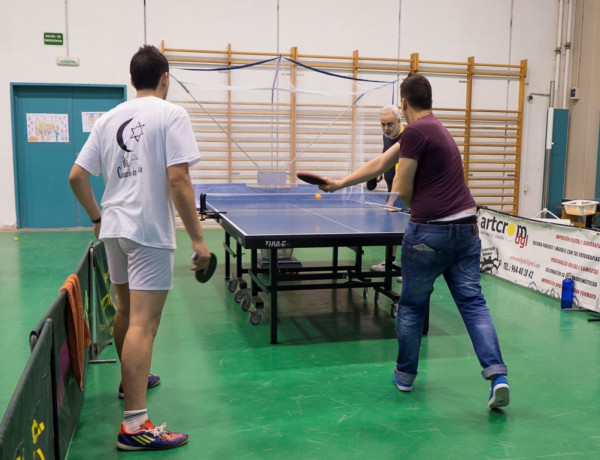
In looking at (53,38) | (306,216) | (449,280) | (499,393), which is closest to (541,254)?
(306,216)

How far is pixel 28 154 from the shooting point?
8.62 m

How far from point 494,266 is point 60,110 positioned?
21.0ft

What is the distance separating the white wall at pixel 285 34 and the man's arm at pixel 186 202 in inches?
274

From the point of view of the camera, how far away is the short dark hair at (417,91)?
2.76m

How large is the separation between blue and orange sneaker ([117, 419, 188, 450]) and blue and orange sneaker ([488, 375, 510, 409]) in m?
1.42

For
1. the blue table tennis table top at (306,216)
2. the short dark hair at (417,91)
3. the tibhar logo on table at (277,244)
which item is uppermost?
the short dark hair at (417,91)

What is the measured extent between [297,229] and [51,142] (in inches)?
244

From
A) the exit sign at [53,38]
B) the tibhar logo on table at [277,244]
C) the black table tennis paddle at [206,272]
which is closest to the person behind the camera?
the black table tennis paddle at [206,272]

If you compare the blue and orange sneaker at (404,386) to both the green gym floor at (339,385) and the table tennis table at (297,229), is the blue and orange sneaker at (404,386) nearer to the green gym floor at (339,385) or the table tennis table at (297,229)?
the green gym floor at (339,385)

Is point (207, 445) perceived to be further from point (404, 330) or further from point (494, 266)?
point (494, 266)

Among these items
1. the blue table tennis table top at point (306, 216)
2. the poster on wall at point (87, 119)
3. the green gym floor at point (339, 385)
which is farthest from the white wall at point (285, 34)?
the green gym floor at point (339, 385)

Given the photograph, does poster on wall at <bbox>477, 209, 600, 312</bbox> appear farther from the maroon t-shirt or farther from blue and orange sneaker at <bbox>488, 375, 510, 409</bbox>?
the maroon t-shirt

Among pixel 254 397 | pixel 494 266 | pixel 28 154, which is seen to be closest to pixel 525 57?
pixel 494 266

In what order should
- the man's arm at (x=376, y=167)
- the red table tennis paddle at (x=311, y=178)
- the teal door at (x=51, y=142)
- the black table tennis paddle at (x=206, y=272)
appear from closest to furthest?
the black table tennis paddle at (x=206, y=272) → the red table tennis paddle at (x=311, y=178) → the man's arm at (x=376, y=167) → the teal door at (x=51, y=142)
